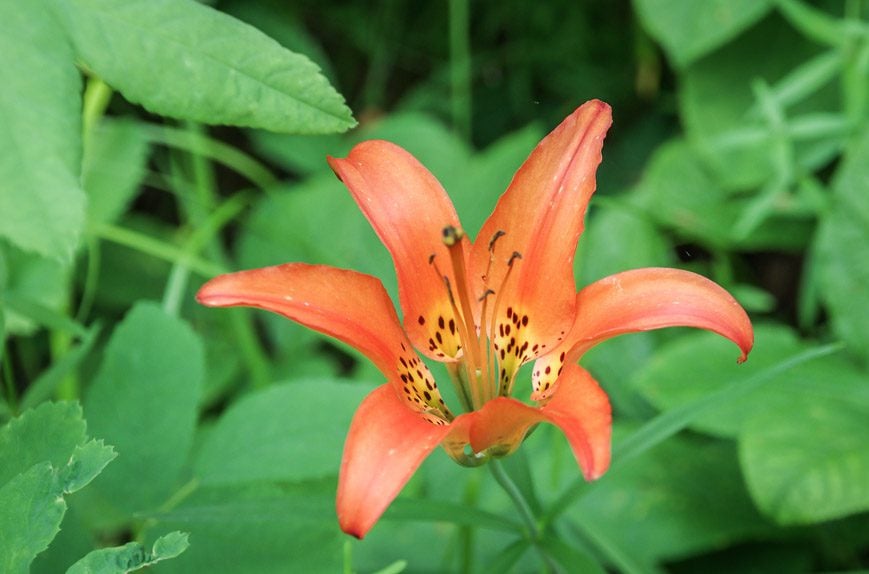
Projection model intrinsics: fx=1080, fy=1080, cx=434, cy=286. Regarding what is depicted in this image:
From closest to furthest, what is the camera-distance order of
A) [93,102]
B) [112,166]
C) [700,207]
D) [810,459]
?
[810,459] < [93,102] < [112,166] < [700,207]

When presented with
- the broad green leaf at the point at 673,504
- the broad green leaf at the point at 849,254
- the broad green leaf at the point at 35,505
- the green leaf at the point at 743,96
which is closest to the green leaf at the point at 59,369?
the broad green leaf at the point at 35,505

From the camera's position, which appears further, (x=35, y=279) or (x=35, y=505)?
(x=35, y=279)

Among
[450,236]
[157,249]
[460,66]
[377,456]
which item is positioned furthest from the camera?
[460,66]

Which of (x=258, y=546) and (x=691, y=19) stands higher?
(x=691, y=19)

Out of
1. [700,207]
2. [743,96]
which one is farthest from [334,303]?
[743,96]

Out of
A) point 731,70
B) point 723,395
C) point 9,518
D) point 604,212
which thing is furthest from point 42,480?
point 731,70

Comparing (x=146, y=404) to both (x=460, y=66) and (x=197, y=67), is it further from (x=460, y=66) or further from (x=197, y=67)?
(x=460, y=66)

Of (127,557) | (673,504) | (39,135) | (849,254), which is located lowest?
(673,504)
